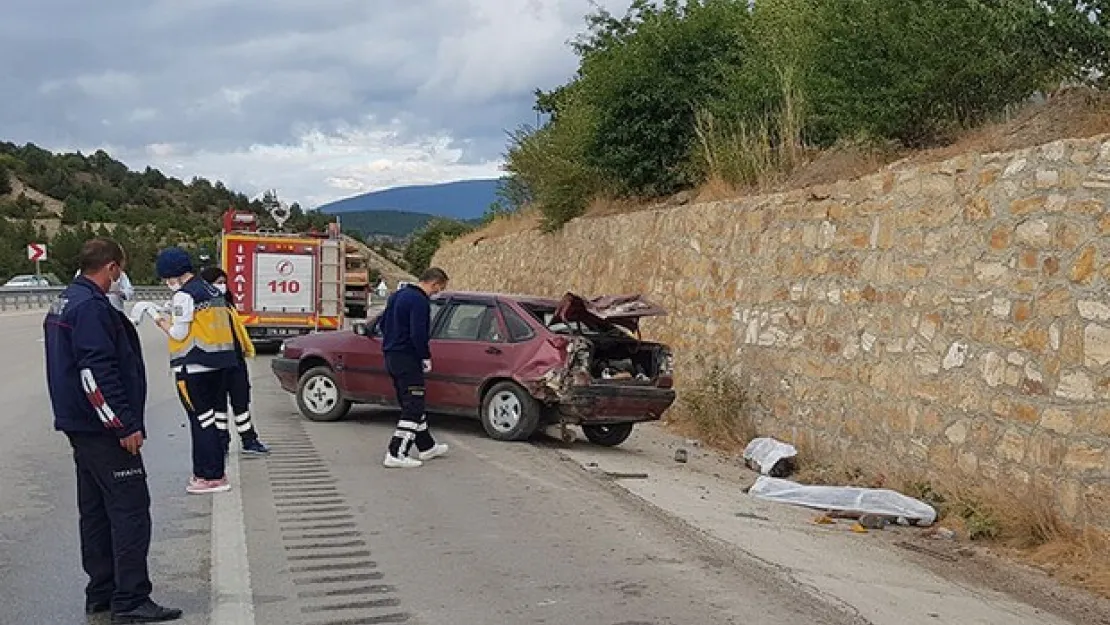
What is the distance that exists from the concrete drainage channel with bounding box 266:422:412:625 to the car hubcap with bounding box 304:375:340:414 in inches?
107

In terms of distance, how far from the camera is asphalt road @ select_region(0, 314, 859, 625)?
610 cm

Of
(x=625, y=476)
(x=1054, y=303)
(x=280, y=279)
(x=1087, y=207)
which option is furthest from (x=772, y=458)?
(x=280, y=279)

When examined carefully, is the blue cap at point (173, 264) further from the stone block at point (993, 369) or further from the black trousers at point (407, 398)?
the stone block at point (993, 369)

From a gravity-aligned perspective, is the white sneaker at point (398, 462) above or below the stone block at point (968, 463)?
below

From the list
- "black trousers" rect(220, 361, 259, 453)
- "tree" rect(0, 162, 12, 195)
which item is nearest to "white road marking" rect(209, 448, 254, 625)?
"black trousers" rect(220, 361, 259, 453)

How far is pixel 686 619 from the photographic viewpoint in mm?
5965

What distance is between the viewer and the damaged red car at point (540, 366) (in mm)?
12055

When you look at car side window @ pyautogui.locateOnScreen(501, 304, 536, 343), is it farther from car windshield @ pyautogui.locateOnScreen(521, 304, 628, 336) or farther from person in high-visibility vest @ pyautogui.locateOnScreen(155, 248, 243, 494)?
person in high-visibility vest @ pyautogui.locateOnScreen(155, 248, 243, 494)

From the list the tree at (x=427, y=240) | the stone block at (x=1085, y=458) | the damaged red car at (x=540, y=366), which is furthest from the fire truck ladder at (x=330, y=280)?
the tree at (x=427, y=240)

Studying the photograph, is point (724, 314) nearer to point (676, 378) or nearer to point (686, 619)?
point (676, 378)

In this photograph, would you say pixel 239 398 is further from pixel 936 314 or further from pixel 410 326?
pixel 936 314

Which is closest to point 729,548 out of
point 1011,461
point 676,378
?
point 1011,461

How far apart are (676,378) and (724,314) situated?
1641mm

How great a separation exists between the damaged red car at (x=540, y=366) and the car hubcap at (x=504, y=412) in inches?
0.4
